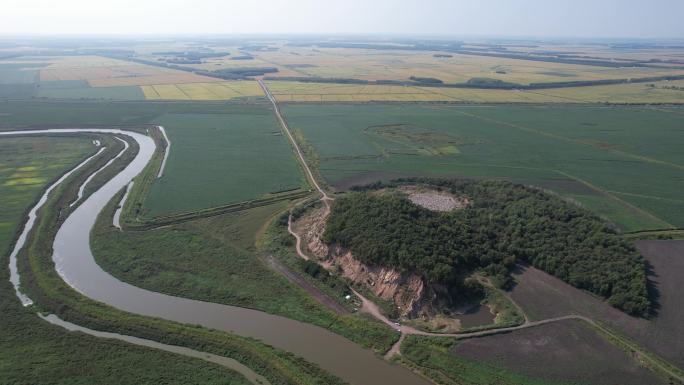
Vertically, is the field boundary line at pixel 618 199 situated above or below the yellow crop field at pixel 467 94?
below

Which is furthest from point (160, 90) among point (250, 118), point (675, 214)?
point (675, 214)

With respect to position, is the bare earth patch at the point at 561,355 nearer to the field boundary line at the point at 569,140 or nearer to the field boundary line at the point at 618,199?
the field boundary line at the point at 618,199

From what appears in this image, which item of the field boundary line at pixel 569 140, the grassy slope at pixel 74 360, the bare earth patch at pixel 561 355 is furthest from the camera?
the field boundary line at pixel 569 140

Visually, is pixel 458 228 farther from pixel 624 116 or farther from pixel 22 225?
pixel 624 116

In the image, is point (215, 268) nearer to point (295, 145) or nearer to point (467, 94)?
point (295, 145)

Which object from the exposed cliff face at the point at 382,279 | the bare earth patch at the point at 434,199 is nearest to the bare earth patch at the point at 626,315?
the exposed cliff face at the point at 382,279

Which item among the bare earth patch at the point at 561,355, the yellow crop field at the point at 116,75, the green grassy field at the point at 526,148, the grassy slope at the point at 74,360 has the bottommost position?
the grassy slope at the point at 74,360

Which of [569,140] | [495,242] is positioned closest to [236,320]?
[495,242]
